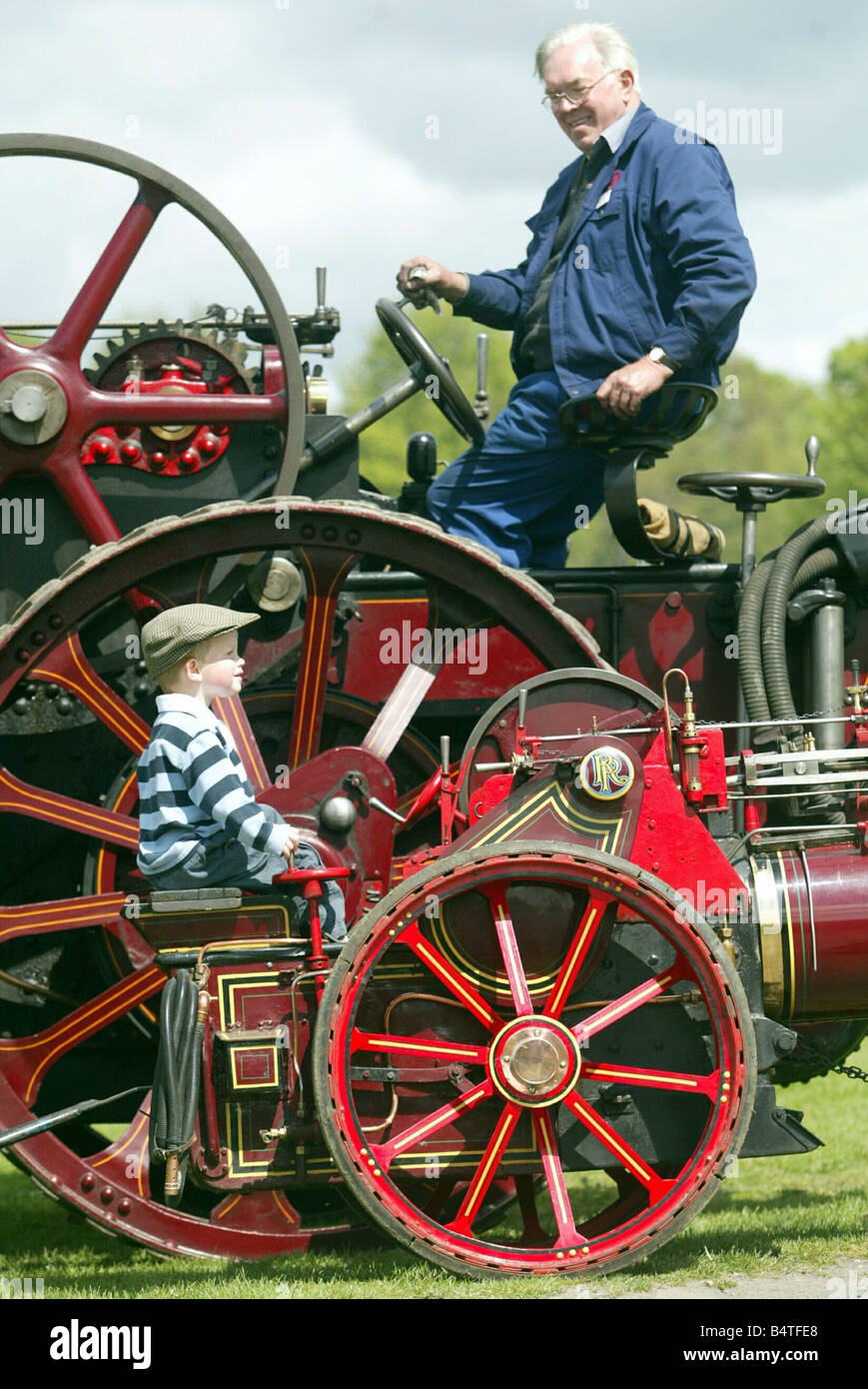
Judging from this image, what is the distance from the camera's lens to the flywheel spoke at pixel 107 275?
179 inches

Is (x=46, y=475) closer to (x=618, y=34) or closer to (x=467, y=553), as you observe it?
(x=467, y=553)

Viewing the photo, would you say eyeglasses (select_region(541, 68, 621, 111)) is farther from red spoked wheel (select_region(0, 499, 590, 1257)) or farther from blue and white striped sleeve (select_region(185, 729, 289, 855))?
blue and white striped sleeve (select_region(185, 729, 289, 855))

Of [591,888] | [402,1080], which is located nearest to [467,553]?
[591,888]

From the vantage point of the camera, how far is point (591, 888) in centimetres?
369

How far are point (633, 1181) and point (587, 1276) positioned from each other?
0.40 meters

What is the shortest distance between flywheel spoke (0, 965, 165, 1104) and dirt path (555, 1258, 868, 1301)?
1.42 meters

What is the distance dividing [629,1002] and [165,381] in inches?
87.8

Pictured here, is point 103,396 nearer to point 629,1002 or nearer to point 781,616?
point 781,616

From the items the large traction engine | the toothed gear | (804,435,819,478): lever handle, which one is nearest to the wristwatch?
the large traction engine

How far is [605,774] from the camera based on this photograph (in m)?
3.79

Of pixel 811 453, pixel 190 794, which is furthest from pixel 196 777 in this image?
pixel 811 453

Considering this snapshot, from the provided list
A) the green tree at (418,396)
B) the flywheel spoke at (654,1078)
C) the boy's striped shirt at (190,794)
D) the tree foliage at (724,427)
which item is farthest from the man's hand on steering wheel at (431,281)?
the green tree at (418,396)

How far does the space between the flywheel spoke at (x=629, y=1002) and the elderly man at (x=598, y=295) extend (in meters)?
1.62

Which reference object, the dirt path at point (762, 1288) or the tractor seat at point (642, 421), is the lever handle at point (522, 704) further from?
the dirt path at point (762, 1288)
